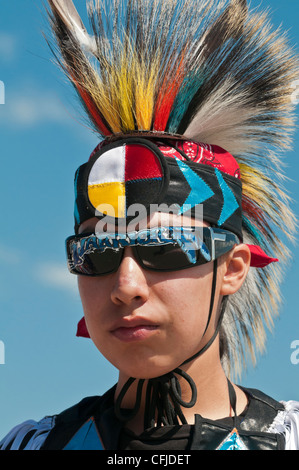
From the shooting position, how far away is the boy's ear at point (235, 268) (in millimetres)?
3203

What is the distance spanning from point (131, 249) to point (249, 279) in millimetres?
1070

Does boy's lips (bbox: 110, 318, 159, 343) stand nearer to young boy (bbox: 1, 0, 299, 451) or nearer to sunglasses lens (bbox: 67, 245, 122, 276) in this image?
young boy (bbox: 1, 0, 299, 451)

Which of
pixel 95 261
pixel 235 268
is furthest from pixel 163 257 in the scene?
pixel 235 268

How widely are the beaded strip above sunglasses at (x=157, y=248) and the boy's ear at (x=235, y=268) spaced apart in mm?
170

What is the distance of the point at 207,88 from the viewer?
337cm

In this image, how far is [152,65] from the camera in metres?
3.34

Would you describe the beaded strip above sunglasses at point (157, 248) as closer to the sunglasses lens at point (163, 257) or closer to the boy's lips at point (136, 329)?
the sunglasses lens at point (163, 257)

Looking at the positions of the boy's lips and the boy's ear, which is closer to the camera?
the boy's lips

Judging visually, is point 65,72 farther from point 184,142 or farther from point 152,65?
point 184,142

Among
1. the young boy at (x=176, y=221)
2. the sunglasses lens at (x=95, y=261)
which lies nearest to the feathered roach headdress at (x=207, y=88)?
the young boy at (x=176, y=221)

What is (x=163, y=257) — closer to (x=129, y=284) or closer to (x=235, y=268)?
(x=129, y=284)

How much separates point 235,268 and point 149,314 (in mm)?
653

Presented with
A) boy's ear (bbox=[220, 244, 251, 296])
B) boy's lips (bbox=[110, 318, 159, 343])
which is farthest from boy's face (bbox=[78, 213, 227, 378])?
boy's ear (bbox=[220, 244, 251, 296])

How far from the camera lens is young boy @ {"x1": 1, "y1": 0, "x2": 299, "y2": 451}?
114 inches
